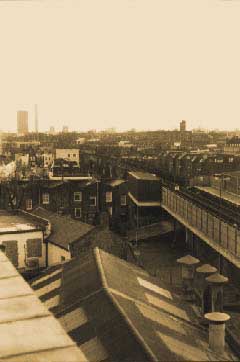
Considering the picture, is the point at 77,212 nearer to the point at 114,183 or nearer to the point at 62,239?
the point at 114,183

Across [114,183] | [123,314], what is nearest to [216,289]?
[123,314]

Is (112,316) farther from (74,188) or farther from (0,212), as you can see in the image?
(74,188)

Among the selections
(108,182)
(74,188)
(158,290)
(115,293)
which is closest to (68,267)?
(158,290)

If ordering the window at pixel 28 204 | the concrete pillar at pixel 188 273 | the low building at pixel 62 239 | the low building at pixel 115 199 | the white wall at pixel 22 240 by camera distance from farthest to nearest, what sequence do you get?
the low building at pixel 115 199, the window at pixel 28 204, the white wall at pixel 22 240, the low building at pixel 62 239, the concrete pillar at pixel 188 273

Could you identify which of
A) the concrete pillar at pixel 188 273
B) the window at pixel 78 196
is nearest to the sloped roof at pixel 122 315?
the concrete pillar at pixel 188 273

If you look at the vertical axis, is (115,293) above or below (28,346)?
below

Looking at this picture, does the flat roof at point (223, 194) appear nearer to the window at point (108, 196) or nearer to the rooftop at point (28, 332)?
the window at point (108, 196)
